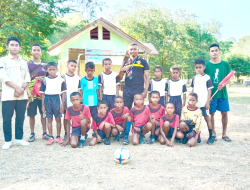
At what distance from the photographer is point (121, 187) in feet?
8.95

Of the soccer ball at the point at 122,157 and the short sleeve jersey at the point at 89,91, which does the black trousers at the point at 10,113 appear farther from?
the soccer ball at the point at 122,157

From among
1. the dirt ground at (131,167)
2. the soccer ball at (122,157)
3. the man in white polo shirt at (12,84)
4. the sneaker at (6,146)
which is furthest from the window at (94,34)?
the soccer ball at (122,157)

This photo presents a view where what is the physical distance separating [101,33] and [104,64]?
12.5m

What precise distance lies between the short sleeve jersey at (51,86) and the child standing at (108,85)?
85 centimetres

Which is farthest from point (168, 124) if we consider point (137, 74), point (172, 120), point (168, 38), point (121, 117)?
point (168, 38)

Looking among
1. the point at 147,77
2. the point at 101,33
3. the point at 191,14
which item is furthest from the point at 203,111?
the point at 191,14

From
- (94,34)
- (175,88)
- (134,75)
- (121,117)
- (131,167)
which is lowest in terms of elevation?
(131,167)

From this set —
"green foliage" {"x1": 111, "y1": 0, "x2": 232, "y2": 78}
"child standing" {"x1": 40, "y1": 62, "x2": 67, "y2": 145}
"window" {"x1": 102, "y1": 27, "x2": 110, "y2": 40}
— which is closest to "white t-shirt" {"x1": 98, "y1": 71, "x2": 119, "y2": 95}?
"child standing" {"x1": 40, "y1": 62, "x2": 67, "y2": 145}

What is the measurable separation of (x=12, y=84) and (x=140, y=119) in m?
2.47

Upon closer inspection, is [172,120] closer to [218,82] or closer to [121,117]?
[121,117]

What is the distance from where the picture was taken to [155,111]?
4.82 metres

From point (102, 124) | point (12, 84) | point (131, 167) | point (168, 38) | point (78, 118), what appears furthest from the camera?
point (168, 38)

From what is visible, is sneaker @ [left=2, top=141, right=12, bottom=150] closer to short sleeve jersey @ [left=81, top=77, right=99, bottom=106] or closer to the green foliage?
short sleeve jersey @ [left=81, top=77, right=99, bottom=106]

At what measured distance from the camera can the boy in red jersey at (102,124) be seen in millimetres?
4648
